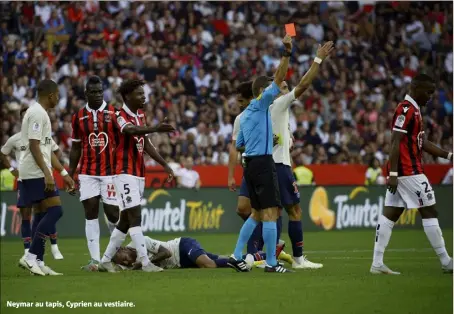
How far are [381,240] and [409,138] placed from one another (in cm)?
130

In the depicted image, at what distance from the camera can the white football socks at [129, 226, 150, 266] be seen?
1344 centimetres

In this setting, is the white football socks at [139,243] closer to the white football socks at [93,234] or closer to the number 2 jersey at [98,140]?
the white football socks at [93,234]

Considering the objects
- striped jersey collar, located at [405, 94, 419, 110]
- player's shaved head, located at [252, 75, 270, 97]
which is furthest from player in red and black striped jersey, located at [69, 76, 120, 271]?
striped jersey collar, located at [405, 94, 419, 110]

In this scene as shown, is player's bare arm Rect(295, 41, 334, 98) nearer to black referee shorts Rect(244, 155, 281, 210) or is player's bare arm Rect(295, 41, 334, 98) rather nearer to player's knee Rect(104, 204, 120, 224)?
black referee shorts Rect(244, 155, 281, 210)

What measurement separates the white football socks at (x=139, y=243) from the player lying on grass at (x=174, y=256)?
0.79 ft

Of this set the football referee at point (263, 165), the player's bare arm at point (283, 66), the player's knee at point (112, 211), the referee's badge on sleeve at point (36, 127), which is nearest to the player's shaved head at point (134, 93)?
the referee's badge on sleeve at point (36, 127)

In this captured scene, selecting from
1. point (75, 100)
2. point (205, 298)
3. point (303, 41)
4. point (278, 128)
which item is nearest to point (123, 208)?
point (278, 128)

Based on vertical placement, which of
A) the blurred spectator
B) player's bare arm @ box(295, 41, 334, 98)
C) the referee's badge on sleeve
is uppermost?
player's bare arm @ box(295, 41, 334, 98)

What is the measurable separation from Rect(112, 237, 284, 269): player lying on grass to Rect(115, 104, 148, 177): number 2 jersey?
0.98 meters

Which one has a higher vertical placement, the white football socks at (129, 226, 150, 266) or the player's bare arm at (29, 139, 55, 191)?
the player's bare arm at (29, 139, 55, 191)

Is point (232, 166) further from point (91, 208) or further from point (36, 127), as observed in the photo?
point (36, 127)

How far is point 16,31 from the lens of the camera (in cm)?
3056

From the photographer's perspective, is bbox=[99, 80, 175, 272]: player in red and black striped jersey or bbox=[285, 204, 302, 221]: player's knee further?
bbox=[285, 204, 302, 221]: player's knee

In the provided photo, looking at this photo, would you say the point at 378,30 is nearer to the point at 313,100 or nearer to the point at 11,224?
the point at 313,100
